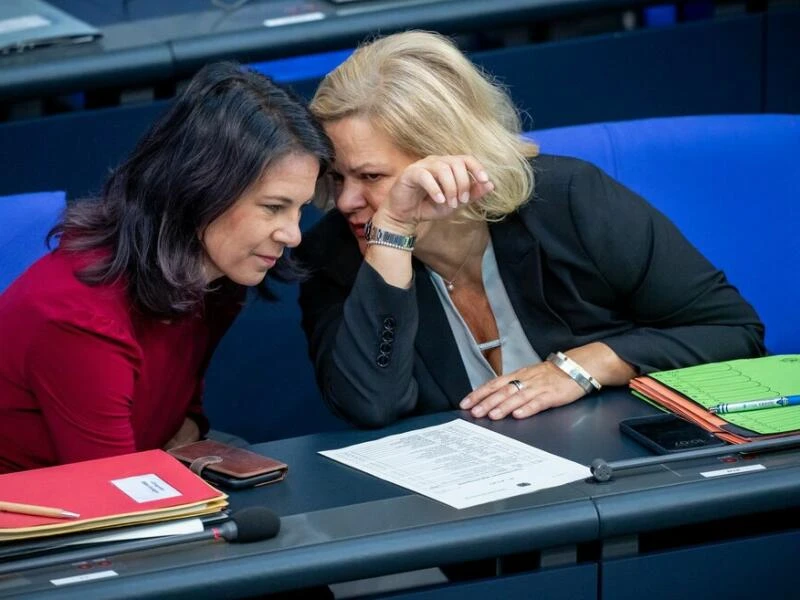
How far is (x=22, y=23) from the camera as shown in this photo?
331 cm

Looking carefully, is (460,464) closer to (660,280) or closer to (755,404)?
(755,404)

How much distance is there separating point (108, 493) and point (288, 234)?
540 millimetres

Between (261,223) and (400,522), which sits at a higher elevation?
(261,223)

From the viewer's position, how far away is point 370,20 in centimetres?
326

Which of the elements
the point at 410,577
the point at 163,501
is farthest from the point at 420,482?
the point at 163,501

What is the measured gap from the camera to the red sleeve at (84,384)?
6.20 ft

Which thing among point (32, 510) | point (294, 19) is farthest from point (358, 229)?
point (294, 19)

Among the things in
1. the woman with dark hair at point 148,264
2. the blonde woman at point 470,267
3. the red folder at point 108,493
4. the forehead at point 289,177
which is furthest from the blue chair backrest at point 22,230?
the red folder at point 108,493

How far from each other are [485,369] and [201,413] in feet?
1.60

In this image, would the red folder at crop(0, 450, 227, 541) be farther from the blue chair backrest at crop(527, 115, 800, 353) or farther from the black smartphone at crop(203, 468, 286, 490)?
the blue chair backrest at crop(527, 115, 800, 353)

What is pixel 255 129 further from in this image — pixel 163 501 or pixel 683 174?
pixel 683 174

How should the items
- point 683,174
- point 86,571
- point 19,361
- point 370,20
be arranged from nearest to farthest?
point 86,571, point 19,361, point 683,174, point 370,20

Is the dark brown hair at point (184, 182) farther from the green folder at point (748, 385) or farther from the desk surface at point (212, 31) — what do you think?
the desk surface at point (212, 31)

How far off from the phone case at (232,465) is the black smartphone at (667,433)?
1.62ft
